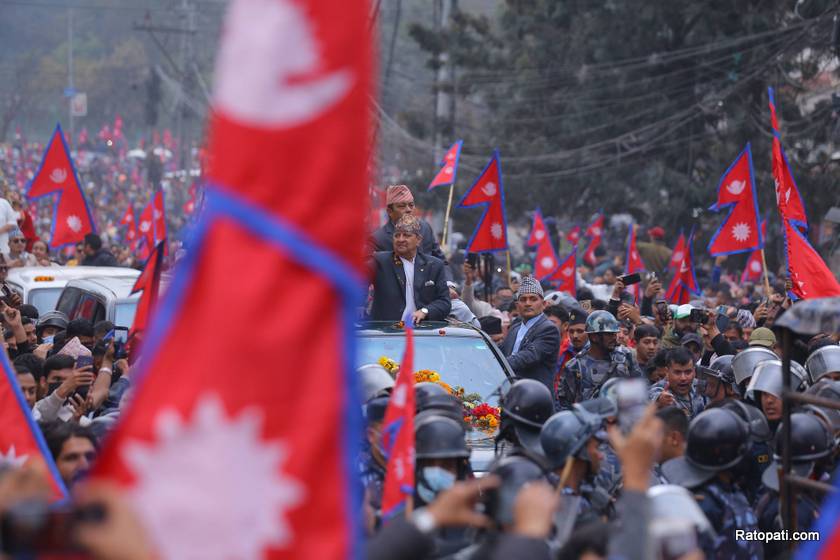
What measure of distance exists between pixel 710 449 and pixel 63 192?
37.1 ft

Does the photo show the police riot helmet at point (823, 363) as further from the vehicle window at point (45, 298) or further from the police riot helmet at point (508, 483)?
the vehicle window at point (45, 298)

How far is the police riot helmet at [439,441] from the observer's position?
520cm

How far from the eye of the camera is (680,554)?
12.8 ft

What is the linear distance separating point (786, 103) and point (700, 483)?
79.8 ft

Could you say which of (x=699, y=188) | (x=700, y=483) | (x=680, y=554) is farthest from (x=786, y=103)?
(x=680, y=554)

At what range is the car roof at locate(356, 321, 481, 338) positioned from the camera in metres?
8.34

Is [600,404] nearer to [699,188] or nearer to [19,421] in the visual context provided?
[19,421]

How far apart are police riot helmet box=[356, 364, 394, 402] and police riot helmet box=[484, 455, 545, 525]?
1.33m

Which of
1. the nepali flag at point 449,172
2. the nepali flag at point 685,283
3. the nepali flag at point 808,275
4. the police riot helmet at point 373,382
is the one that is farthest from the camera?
the nepali flag at point 449,172

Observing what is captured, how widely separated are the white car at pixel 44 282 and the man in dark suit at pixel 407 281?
450 centimetres

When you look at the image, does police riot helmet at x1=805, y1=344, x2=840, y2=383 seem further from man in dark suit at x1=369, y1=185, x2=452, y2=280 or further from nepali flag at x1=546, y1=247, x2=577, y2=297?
nepali flag at x1=546, y1=247, x2=577, y2=297

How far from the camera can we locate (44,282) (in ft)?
43.2

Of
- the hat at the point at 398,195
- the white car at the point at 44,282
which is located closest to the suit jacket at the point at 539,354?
the hat at the point at 398,195

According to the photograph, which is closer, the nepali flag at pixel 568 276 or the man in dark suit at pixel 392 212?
the man in dark suit at pixel 392 212
